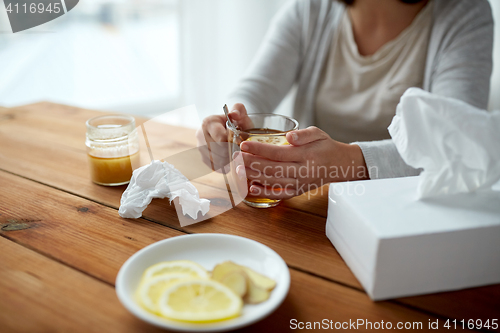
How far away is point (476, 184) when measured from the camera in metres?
0.54

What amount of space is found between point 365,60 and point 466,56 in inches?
10.8

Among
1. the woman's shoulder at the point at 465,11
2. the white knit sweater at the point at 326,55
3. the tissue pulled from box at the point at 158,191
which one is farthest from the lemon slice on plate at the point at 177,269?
the woman's shoulder at the point at 465,11

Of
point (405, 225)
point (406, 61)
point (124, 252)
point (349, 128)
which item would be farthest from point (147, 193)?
point (406, 61)

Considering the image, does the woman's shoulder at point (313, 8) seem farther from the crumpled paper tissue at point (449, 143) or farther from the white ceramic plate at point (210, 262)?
the white ceramic plate at point (210, 262)

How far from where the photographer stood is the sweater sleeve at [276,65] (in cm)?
118

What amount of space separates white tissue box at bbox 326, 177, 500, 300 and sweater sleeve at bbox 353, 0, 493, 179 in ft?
1.76

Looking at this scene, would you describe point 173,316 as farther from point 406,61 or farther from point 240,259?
point 406,61

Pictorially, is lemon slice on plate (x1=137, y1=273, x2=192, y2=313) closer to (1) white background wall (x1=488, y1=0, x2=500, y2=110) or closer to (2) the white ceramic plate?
(2) the white ceramic plate

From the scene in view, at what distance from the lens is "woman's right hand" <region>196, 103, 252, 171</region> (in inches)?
29.8

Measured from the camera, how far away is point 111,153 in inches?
29.9

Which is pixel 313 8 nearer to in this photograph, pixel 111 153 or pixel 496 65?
pixel 496 65

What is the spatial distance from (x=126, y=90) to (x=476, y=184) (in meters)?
3.19

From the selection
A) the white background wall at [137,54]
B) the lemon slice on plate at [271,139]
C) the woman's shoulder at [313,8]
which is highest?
the woman's shoulder at [313,8]

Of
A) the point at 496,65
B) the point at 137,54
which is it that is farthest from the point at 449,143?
the point at 137,54
